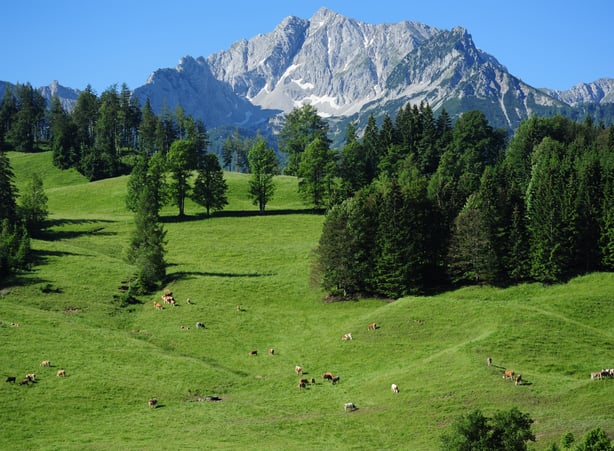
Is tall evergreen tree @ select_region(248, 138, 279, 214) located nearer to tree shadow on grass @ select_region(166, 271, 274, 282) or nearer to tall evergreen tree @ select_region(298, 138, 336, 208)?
tall evergreen tree @ select_region(298, 138, 336, 208)

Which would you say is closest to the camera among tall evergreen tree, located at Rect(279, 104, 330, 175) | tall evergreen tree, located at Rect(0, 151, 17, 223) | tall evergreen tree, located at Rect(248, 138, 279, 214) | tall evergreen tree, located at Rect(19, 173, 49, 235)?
tall evergreen tree, located at Rect(0, 151, 17, 223)

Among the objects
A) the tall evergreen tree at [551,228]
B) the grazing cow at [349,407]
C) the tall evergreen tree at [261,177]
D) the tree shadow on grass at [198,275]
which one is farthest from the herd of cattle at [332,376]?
the tall evergreen tree at [261,177]

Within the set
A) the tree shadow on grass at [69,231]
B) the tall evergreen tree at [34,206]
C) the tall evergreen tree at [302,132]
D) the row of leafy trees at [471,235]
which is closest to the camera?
the row of leafy trees at [471,235]

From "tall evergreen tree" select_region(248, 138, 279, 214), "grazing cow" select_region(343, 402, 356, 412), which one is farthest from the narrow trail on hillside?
"tall evergreen tree" select_region(248, 138, 279, 214)

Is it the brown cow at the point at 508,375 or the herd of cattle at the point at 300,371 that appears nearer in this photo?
the herd of cattle at the point at 300,371

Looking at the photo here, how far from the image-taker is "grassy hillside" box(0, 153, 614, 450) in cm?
4762

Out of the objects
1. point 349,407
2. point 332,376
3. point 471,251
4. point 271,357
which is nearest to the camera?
point 349,407

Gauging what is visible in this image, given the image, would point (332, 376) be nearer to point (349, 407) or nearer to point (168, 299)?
point (349, 407)

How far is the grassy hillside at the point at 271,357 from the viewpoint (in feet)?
156

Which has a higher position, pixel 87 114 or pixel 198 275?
pixel 87 114

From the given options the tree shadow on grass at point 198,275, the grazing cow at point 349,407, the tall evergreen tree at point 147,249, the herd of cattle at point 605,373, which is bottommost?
the grazing cow at point 349,407

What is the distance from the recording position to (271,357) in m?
68.0

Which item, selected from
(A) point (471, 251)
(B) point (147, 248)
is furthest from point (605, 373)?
(B) point (147, 248)

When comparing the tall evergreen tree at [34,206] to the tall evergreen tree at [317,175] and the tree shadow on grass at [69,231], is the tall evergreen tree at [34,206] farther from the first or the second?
the tall evergreen tree at [317,175]
